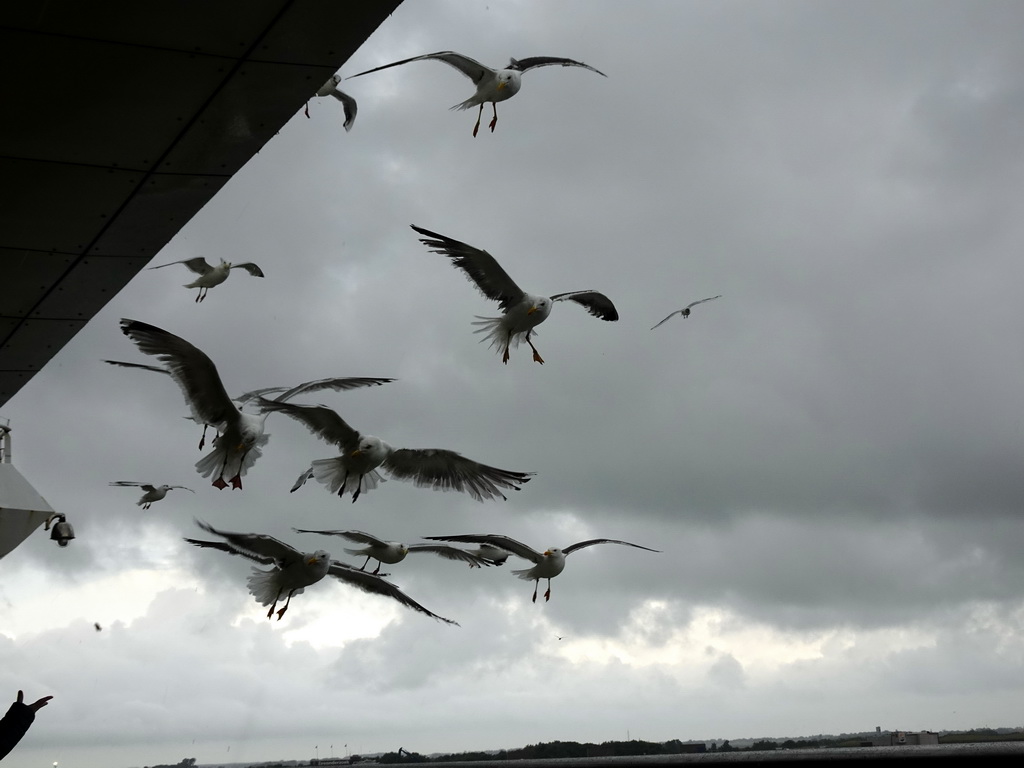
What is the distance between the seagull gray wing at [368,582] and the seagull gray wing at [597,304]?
196 inches

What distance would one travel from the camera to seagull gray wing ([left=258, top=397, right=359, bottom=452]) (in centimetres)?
1163

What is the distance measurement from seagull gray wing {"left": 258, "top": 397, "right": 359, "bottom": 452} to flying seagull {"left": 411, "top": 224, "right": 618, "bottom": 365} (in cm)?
212

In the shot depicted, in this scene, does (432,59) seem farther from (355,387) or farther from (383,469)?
(383,469)

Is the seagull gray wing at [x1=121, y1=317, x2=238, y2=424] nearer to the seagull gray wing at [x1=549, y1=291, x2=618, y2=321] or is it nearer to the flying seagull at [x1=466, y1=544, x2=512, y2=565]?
the flying seagull at [x1=466, y1=544, x2=512, y2=565]

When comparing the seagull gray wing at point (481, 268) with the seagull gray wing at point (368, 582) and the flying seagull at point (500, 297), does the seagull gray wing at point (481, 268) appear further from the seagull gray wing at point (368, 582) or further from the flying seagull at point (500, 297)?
the seagull gray wing at point (368, 582)

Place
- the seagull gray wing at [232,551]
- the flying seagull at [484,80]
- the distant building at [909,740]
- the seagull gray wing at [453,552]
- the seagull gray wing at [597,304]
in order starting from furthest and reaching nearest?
1. the seagull gray wing at [597,304]
2. the seagull gray wing at [453,552]
3. the flying seagull at [484,80]
4. the seagull gray wing at [232,551]
5. the distant building at [909,740]

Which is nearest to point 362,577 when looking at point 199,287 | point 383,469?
point 383,469

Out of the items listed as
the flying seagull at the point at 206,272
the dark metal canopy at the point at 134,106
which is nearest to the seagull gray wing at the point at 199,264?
the flying seagull at the point at 206,272

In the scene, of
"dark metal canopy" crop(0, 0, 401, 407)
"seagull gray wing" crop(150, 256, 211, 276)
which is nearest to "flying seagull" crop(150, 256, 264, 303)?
"seagull gray wing" crop(150, 256, 211, 276)

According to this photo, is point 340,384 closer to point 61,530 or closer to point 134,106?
point 61,530

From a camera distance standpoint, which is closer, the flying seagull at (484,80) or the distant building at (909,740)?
the distant building at (909,740)

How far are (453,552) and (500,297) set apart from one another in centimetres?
335

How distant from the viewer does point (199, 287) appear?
46.9ft

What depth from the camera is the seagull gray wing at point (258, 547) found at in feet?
34.1
